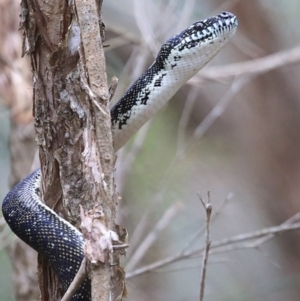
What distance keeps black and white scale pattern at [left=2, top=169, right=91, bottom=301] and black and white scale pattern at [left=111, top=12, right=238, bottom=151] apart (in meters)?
0.50

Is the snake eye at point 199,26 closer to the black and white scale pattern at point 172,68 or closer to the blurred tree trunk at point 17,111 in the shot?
the black and white scale pattern at point 172,68

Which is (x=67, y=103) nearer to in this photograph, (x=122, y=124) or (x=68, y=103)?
(x=68, y=103)

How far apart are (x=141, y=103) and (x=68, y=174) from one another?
0.79 m

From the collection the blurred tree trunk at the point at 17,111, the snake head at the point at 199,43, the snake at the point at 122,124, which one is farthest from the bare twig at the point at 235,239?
the blurred tree trunk at the point at 17,111

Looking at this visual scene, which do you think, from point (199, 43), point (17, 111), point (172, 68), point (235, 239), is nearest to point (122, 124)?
point (172, 68)

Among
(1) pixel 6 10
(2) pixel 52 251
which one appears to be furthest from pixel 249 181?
(2) pixel 52 251

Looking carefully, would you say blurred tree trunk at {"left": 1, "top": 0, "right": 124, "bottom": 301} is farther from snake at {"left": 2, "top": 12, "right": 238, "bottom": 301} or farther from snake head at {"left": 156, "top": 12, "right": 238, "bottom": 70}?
snake head at {"left": 156, "top": 12, "right": 238, "bottom": 70}

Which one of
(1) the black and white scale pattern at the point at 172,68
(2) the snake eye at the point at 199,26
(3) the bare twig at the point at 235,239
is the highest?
(2) the snake eye at the point at 199,26

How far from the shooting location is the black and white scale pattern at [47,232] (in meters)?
1.63

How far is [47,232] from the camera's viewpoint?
1.76 metres

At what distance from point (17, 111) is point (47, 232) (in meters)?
1.94

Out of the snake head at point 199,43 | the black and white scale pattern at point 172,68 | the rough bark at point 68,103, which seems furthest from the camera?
the snake head at point 199,43

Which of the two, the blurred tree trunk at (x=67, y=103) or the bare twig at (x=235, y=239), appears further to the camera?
the bare twig at (x=235, y=239)

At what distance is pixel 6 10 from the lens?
144 inches
